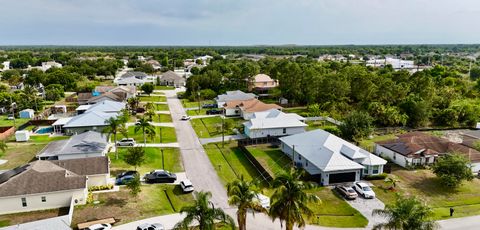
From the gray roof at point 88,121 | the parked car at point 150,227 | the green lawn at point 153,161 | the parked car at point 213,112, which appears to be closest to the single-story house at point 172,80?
the parked car at point 213,112

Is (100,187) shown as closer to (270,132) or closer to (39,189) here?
(39,189)

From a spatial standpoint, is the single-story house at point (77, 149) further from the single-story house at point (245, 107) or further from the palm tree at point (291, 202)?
the single-story house at point (245, 107)

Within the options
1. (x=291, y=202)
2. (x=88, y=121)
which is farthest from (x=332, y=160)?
(x=88, y=121)

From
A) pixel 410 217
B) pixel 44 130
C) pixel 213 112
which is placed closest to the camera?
pixel 410 217

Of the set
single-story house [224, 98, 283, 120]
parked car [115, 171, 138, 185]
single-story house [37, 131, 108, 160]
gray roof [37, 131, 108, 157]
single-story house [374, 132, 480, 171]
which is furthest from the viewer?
single-story house [224, 98, 283, 120]

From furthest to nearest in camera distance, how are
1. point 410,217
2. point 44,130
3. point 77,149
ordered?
1. point 44,130
2. point 77,149
3. point 410,217

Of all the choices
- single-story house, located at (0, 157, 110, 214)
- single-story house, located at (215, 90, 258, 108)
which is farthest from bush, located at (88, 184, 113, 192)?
single-story house, located at (215, 90, 258, 108)

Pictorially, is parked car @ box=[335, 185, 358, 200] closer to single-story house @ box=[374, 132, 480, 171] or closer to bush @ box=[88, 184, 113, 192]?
single-story house @ box=[374, 132, 480, 171]
